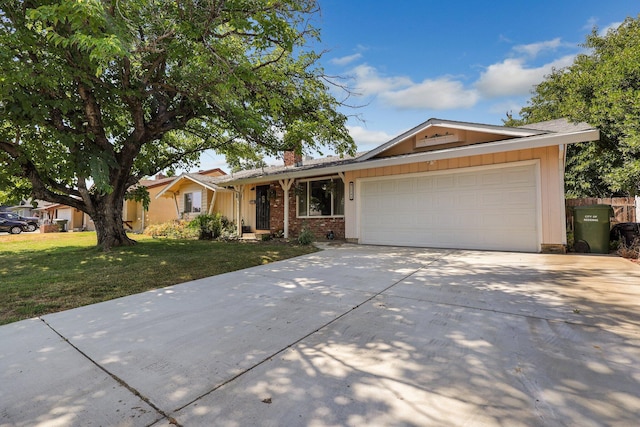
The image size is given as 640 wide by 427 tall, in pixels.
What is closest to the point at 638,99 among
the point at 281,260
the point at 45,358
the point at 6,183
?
the point at 281,260

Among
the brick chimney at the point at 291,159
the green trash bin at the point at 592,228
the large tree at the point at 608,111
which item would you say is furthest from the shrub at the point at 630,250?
the brick chimney at the point at 291,159

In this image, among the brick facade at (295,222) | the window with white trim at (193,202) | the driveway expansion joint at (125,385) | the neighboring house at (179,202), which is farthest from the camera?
the window with white trim at (193,202)

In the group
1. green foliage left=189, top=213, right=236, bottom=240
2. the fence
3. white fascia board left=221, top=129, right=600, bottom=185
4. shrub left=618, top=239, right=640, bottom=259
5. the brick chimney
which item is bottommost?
shrub left=618, top=239, right=640, bottom=259

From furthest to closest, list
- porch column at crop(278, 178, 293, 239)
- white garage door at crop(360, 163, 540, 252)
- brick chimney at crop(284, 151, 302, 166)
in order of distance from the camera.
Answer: brick chimney at crop(284, 151, 302, 166) → porch column at crop(278, 178, 293, 239) → white garage door at crop(360, 163, 540, 252)

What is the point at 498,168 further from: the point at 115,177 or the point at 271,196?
the point at 115,177

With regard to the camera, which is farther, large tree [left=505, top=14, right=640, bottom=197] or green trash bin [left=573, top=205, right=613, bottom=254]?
large tree [left=505, top=14, right=640, bottom=197]

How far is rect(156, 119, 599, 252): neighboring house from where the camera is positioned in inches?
265

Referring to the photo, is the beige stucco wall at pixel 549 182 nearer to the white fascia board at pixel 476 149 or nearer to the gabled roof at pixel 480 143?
the gabled roof at pixel 480 143

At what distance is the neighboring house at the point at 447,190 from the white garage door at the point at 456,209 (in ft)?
0.07

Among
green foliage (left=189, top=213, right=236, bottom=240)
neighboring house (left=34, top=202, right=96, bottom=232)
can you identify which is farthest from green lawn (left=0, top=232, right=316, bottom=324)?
neighboring house (left=34, top=202, right=96, bottom=232)

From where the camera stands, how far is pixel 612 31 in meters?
14.5

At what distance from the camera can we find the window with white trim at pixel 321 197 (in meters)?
10.3

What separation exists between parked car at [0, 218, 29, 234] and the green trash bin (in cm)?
3048

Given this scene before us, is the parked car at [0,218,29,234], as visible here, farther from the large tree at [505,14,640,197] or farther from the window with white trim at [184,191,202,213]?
the large tree at [505,14,640,197]
